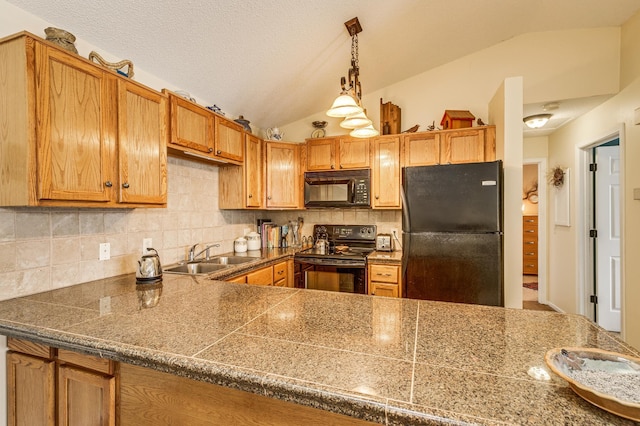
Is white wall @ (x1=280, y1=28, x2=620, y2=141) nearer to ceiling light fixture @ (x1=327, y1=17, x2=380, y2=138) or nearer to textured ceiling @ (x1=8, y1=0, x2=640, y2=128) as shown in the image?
textured ceiling @ (x1=8, y1=0, x2=640, y2=128)

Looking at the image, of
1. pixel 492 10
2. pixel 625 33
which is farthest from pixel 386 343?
pixel 625 33

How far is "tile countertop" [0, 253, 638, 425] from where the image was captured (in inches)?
26.3

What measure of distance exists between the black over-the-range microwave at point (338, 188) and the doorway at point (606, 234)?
2.51m

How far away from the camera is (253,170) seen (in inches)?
124

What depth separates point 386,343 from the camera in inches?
37.4

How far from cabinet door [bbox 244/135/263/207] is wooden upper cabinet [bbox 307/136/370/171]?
1.84ft

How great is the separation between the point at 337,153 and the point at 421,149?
879 mm

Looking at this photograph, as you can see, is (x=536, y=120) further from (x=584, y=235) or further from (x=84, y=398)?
(x=84, y=398)

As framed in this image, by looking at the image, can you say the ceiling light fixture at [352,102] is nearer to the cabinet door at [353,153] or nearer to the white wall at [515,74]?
the cabinet door at [353,153]

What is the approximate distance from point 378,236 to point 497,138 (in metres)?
1.49

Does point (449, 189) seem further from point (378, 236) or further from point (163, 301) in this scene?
point (163, 301)

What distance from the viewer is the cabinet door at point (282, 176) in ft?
11.1


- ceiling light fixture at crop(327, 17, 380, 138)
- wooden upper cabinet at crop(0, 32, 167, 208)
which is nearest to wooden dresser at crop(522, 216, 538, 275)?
ceiling light fixture at crop(327, 17, 380, 138)

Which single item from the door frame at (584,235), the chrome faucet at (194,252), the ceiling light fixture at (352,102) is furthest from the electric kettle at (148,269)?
the door frame at (584,235)
